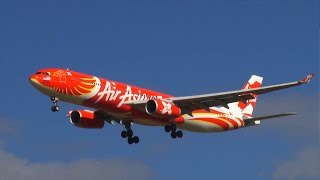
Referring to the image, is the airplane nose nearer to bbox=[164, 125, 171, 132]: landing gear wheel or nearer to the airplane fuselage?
the airplane fuselage

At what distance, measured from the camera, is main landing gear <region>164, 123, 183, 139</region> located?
68438mm

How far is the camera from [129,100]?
65.2 meters

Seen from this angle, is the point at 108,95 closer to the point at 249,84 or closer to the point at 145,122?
the point at 145,122

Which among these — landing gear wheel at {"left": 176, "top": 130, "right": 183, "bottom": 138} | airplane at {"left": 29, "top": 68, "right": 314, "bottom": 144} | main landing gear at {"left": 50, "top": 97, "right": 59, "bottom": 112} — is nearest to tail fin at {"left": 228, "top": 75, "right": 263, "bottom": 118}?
airplane at {"left": 29, "top": 68, "right": 314, "bottom": 144}

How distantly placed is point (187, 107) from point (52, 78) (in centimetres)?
1143

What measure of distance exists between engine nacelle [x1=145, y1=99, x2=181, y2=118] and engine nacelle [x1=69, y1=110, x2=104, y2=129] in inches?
253

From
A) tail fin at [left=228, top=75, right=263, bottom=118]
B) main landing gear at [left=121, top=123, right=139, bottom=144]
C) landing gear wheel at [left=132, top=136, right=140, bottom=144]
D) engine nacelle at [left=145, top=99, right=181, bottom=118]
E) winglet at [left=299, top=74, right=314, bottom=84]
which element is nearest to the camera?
winglet at [left=299, top=74, right=314, bottom=84]

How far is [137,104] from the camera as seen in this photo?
213 feet

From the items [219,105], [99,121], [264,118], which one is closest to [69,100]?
[99,121]

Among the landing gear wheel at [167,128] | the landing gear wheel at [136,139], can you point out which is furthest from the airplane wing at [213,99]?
the landing gear wheel at [136,139]

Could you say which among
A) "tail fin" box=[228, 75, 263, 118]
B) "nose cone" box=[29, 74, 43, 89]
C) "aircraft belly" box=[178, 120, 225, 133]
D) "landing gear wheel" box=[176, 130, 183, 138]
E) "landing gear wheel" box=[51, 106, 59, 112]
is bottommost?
"landing gear wheel" box=[51, 106, 59, 112]

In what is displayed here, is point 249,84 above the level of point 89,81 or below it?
above

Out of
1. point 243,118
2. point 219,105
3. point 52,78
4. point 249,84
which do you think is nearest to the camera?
point 52,78

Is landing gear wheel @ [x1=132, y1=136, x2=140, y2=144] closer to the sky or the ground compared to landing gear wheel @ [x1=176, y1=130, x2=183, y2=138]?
closer to the ground
